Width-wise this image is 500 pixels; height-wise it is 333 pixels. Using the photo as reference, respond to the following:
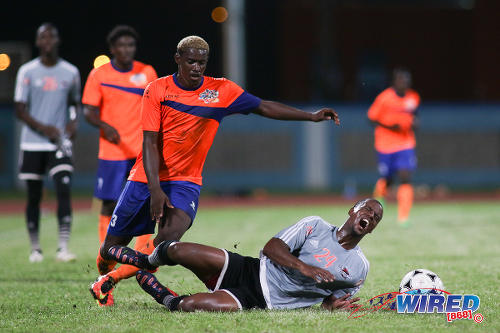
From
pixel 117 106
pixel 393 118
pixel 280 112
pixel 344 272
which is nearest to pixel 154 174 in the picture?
pixel 280 112

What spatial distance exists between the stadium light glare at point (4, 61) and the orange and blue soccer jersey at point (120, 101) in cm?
1977

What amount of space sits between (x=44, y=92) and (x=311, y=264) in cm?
515

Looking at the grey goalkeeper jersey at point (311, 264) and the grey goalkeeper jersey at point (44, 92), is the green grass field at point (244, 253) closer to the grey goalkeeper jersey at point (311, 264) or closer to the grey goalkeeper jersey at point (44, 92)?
the grey goalkeeper jersey at point (311, 264)

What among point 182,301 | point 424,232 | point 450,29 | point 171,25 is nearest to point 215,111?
point 182,301

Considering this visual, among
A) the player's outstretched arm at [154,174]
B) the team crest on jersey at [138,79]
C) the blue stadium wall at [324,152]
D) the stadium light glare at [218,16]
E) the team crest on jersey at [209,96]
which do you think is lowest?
the blue stadium wall at [324,152]

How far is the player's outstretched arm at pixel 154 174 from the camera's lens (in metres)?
6.31

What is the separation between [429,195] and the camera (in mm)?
21219

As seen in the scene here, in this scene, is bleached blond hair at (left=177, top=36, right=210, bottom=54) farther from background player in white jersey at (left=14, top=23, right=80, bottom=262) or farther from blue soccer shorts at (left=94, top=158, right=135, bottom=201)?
background player in white jersey at (left=14, top=23, right=80, bottom=262)

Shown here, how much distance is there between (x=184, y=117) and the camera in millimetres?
6633

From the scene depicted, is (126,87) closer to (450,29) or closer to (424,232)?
(424,232)

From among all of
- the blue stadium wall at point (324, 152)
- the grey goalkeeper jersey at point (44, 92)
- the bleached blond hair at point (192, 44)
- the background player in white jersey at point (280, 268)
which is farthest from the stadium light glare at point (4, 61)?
the background player in white jersey at point (280, 268)

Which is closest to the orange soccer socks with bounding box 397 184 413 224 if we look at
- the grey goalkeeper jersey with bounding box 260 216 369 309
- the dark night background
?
the grey goalkeeper jersey with bounding box 260 216 369 309

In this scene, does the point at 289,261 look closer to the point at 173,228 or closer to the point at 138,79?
the point at 173,228

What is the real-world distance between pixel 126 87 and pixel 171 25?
26537 mm
